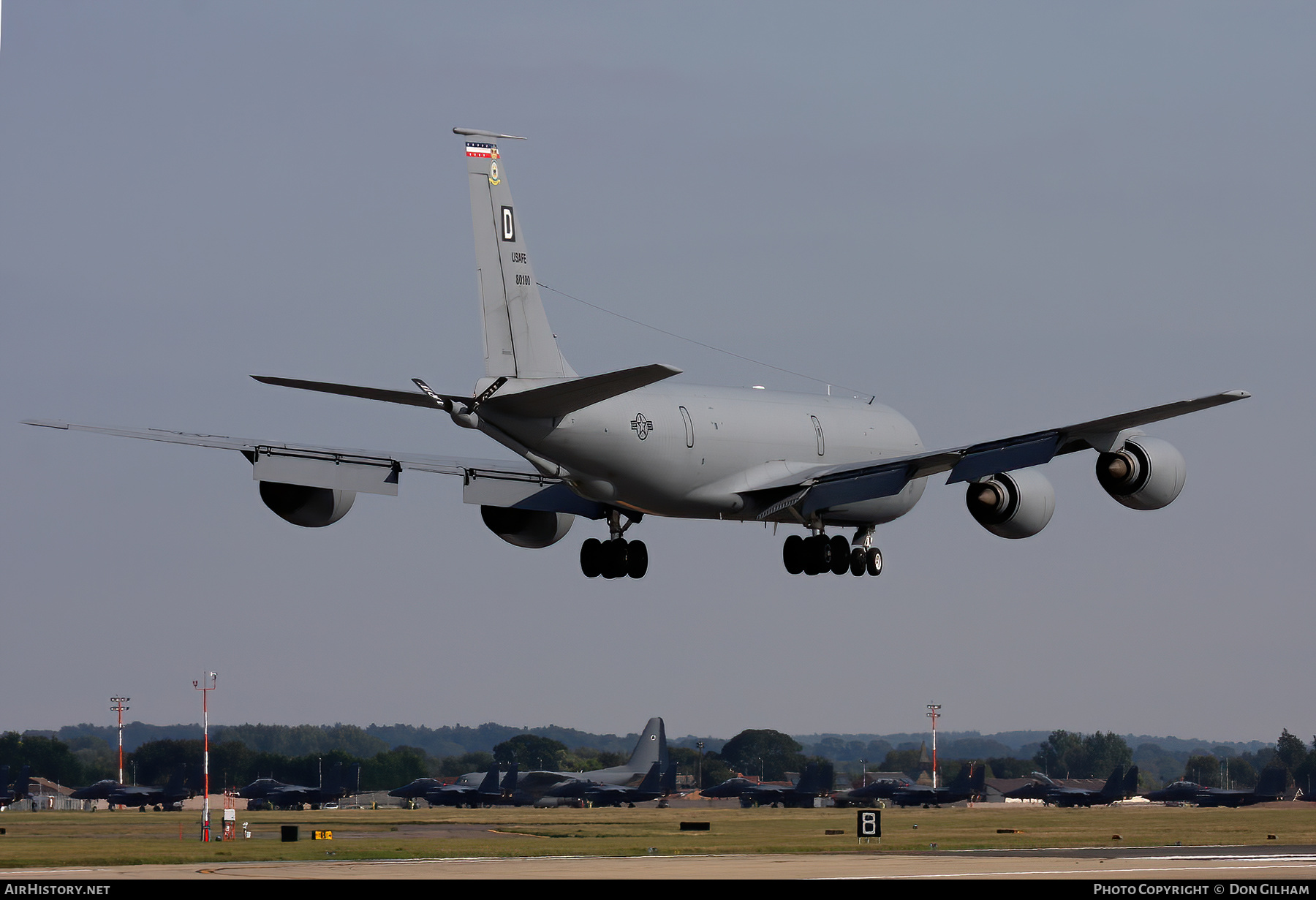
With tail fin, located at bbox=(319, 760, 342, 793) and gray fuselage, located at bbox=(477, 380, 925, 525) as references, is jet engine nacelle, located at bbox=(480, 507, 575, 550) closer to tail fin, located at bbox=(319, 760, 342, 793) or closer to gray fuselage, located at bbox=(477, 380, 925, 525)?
gray fuselage, located at bbox=(477, 380, 925, 525)

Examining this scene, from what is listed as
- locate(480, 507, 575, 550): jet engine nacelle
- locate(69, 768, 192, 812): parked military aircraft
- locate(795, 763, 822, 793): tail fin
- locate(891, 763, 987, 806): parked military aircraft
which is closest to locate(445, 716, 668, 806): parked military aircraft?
locate(795, 763, 822, 793): tail fin

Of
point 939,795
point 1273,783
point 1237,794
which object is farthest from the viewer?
point 1237,794

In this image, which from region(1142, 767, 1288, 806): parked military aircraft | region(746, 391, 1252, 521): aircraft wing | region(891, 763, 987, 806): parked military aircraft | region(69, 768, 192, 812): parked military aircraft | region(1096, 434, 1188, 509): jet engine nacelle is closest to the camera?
region(746, 391, 1252, 521): aircraft wing

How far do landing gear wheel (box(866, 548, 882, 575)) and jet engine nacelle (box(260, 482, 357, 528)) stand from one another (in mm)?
13630

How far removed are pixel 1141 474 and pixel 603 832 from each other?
5881cm

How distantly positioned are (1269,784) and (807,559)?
A: 103256mm

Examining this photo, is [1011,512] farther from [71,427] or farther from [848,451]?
[71,427]

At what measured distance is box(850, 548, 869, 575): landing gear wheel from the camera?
139 ft

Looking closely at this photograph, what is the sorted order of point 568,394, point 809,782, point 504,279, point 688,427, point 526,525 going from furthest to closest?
point 809,782 → point 526,525 → point 688,427 → point 504,279 → point 568,394

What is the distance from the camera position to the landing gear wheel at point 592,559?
4178 centimetres

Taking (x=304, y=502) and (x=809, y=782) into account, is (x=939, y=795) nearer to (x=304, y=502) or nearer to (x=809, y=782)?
(x=809, y=782)

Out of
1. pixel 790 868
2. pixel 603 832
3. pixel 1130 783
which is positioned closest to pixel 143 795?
pixel 603 832

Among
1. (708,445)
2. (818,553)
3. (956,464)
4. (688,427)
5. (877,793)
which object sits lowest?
(877,793)

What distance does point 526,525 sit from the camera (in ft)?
144
